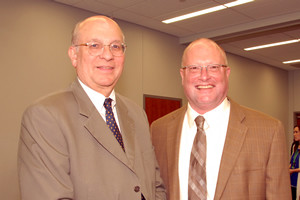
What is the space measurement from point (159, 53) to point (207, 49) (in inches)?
179

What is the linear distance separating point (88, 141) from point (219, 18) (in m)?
4.75

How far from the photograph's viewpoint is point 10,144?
13.9ft

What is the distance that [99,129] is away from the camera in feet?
4.99

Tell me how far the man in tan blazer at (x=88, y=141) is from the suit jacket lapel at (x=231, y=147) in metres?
0.35

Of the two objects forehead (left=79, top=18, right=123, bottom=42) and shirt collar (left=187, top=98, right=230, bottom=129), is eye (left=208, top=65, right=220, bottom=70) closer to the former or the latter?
shirt collar (left=187, top=98, right=230, bottom=129)

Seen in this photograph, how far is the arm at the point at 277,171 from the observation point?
5.83 ft

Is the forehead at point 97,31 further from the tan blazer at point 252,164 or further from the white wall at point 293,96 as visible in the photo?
the white wall at point 293,96

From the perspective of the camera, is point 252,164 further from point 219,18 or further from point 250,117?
point 219,18

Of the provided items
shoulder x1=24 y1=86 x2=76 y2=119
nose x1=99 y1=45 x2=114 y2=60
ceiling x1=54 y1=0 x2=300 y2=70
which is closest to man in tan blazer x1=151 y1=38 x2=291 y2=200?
nose x1=99 y1=45 x2=114 y2=60

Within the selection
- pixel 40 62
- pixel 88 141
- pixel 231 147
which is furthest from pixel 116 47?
pixel 40 62

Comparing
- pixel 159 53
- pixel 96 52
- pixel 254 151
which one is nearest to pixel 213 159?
pixel 254 151

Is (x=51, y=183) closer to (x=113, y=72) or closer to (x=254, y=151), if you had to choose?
(x=113, y=72)

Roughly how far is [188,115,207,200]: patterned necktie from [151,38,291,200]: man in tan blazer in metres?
0.02

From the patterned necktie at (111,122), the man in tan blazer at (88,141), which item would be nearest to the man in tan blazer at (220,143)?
the man in tan blazer at (88,141)
